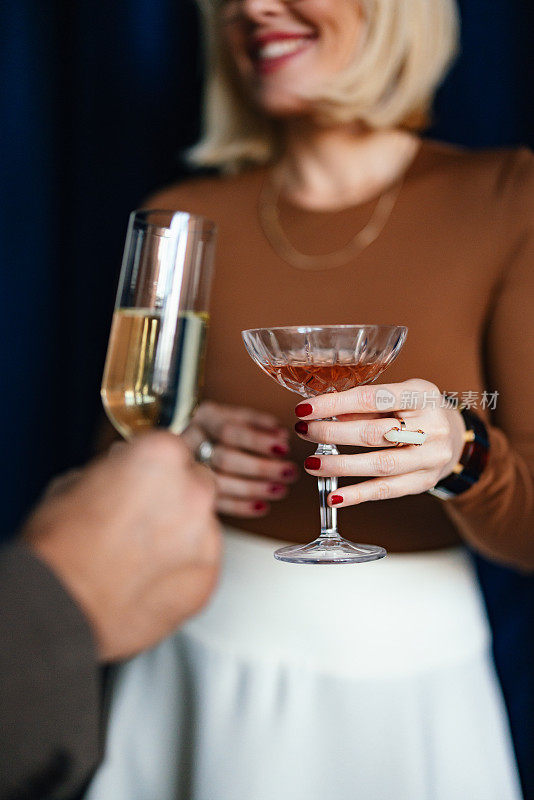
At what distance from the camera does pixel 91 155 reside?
116 cm

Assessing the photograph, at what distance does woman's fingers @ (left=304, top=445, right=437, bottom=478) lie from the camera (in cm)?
50

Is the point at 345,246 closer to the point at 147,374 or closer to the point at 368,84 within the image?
the point at 368,84

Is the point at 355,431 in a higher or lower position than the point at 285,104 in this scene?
lower

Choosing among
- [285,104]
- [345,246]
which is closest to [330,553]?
[345,246]

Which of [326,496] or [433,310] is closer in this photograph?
[326,496]

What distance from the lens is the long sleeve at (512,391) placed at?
66cm

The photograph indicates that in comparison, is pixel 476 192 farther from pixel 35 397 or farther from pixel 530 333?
pixel 35 397

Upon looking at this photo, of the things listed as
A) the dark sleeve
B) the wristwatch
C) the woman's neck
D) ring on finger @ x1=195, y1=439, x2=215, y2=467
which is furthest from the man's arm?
the woman's neck

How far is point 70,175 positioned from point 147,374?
0.77m

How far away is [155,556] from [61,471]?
81cm

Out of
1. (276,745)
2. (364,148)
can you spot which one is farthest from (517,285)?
(276,745)

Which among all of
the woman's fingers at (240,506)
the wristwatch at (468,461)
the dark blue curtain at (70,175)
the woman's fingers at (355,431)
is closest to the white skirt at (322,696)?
the woman's fingers at (240,506)

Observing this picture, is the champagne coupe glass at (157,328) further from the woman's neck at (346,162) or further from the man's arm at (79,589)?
the woman's neck at (346,162)

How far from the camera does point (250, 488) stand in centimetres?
76
